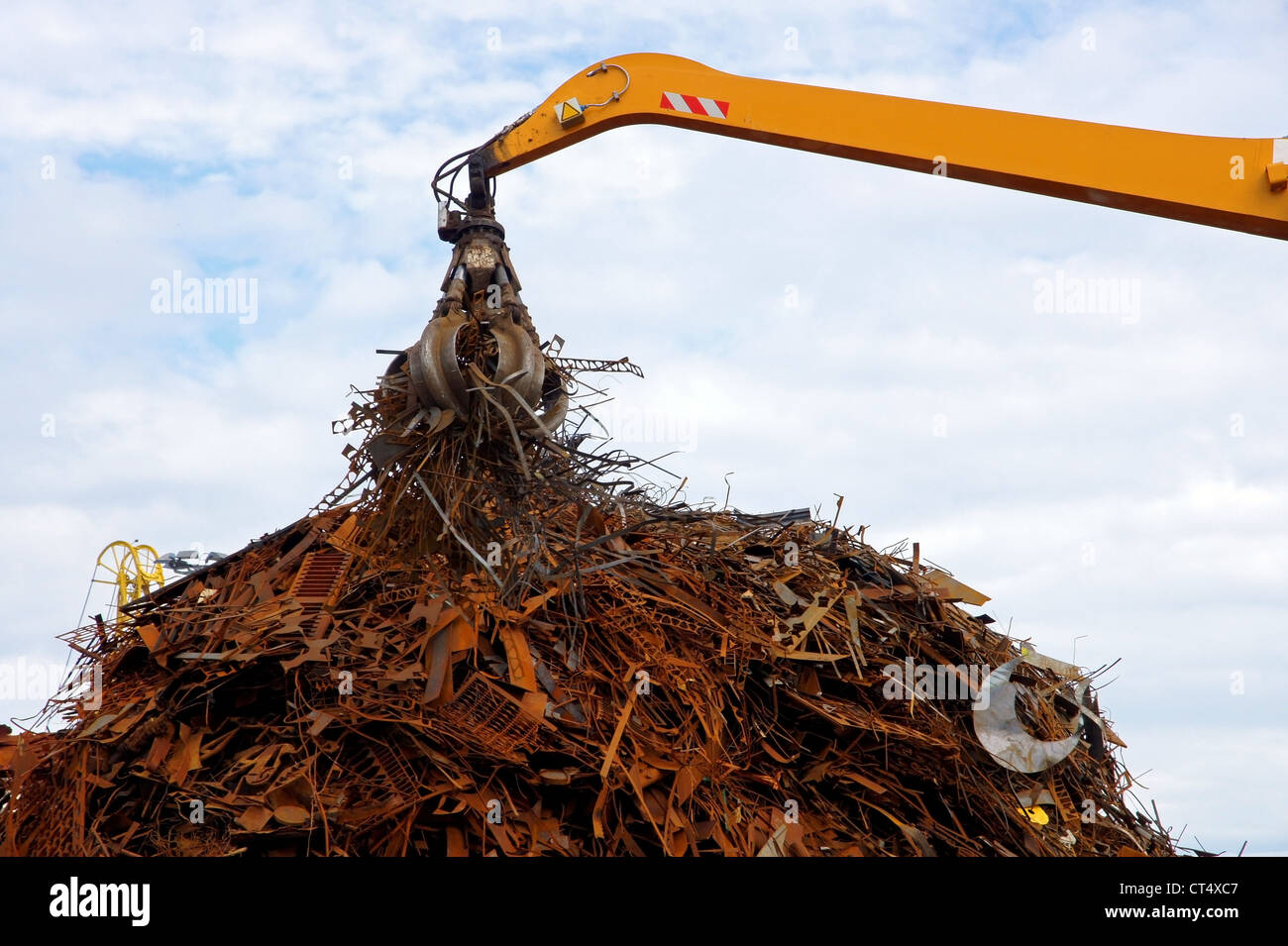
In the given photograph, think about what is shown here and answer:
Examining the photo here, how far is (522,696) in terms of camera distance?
591 centimetres

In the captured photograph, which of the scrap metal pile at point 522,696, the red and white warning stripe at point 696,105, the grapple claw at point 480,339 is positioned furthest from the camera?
the red and white warning stripe at point 696,105

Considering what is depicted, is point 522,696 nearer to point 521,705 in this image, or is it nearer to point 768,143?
point 521,705

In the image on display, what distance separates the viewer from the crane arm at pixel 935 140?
509cm

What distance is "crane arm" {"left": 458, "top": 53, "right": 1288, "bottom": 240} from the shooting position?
5094 millimetres

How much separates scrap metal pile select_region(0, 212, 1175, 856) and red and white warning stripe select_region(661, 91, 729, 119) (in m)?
1.44

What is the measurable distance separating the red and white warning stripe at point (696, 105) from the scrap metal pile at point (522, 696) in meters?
1.44

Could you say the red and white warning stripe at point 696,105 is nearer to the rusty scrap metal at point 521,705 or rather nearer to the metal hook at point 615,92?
the metal hook at point 615,92

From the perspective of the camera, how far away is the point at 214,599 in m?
7.22

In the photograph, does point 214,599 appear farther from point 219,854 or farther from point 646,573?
point 646,573

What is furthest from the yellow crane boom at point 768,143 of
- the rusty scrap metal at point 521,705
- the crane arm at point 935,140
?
the rusty scrap metal at point 521,705

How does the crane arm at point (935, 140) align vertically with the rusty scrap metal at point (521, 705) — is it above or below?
above

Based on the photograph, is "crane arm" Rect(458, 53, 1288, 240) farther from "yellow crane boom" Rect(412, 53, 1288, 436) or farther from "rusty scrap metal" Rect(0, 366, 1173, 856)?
"rusty scrap metal" Rect(0, 366, 1173, 856)
